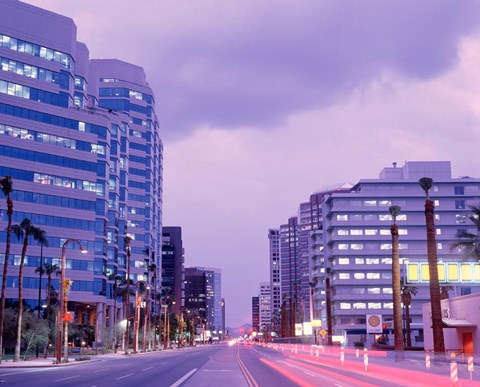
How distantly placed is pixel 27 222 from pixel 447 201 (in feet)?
361

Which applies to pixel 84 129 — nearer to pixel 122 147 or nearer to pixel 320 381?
pixel 122 147

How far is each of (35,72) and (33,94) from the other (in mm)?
4197

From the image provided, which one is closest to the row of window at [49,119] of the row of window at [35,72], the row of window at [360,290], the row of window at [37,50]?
the row of window at [35,72]

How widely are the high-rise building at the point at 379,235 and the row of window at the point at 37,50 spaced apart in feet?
237

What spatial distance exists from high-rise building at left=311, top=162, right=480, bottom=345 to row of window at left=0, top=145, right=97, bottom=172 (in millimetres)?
65208

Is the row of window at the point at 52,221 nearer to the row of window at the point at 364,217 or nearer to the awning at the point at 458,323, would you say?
the row of window at the point at 364,217

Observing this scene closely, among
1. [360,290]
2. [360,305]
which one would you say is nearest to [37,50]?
[360,290]

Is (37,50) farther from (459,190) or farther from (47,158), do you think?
(459,190)

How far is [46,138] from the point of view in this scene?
11194 cm

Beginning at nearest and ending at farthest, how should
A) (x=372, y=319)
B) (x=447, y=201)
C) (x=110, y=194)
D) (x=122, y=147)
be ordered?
1. (x=372, y=319)
2. (x=110, y=194)
3. (x=447, y=201)
4. (x=122, y=147)

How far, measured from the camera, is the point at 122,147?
16600 centimetres

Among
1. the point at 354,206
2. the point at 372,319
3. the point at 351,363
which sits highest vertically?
the point at 354,206

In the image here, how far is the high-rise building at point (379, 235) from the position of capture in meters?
151

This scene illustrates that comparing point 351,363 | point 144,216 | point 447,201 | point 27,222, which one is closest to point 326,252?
point 447,201
